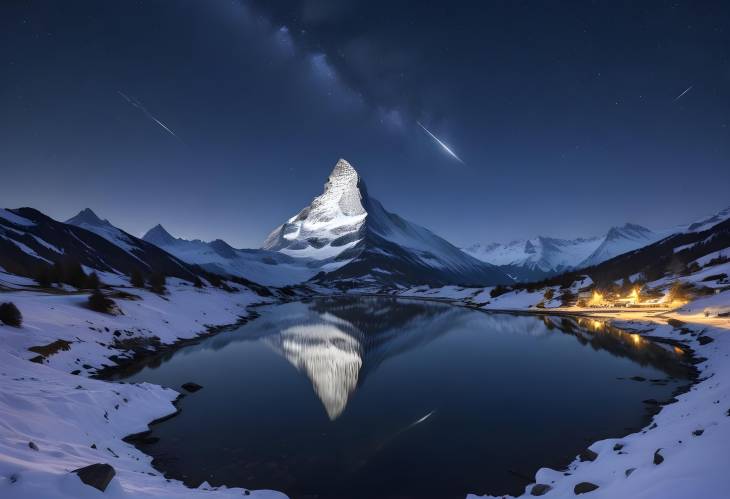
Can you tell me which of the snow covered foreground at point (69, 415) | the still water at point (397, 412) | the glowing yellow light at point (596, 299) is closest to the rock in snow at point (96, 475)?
the snow covered foreground at point (69, 415)

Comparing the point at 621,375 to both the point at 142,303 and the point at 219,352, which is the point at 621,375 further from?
the point at 142,303

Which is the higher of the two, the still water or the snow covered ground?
the snow covered ground

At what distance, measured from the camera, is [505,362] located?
34.8 meters

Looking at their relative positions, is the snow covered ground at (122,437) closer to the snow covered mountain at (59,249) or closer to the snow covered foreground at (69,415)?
the snow covered foreground at (69,415)

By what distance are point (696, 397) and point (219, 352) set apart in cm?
3883

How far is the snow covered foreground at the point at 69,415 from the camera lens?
8.45 m

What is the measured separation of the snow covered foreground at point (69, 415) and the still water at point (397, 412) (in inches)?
62.7

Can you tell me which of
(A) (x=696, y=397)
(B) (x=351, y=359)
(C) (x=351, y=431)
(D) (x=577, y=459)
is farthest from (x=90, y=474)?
(B) (x=351, y=359)

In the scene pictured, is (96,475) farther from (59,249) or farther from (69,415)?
(59,249)

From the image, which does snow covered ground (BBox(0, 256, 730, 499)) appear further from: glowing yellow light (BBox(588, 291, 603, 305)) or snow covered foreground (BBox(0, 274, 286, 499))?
→ glowing yellow light (BBox(588, 291, 603, 305))

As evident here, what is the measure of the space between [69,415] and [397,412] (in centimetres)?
1547

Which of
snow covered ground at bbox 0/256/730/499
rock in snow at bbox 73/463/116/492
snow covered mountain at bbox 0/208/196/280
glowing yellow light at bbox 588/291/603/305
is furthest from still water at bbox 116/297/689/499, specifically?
snow covered mountain at bbox 0/208/196/280

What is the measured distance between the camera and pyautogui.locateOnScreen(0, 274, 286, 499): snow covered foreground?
333 inches

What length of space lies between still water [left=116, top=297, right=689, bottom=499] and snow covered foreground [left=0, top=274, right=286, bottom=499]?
5.23 ft
